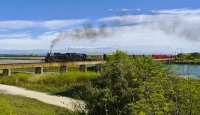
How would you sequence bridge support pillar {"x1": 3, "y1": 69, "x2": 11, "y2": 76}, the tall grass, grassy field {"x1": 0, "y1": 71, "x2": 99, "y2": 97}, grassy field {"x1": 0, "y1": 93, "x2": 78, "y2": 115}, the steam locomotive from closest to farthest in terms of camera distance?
grassy field {"x1": 0, "y1": 93, "x2": 78, "y2": 115}
grassy field {"x1": 0, "y1": 71, "x2": 99, "y2": 97}
the tall grass
bridge support pillar {"x1": 3, "y1": 69, "x2": 11, "y2": 76}
the steam locomotive

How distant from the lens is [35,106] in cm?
1684

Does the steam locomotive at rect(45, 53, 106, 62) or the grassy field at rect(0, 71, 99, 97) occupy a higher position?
the steam locomotive at rect(45, 53, 106, 62)

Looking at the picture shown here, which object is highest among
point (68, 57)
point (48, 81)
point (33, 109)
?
point (68, 57)

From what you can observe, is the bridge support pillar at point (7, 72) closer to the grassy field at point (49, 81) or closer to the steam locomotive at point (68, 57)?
the grassy field at point (49, 81)

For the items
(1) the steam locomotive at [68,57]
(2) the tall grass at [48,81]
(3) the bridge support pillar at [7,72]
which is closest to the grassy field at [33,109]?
(2) the tall grass at [48,81]

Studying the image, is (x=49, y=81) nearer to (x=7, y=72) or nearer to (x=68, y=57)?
(x=7, y=72)

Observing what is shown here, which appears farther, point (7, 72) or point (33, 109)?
point (7, 72)

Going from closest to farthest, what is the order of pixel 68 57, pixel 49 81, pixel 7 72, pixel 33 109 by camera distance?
pixel 33 109, pixel 49 81, pixel 7 72, pixel 68 57

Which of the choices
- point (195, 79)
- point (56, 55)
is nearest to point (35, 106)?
point (195, 79)

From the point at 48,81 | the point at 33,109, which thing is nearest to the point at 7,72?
the point at 48,81

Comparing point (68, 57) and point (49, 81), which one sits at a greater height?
point (68, 57)

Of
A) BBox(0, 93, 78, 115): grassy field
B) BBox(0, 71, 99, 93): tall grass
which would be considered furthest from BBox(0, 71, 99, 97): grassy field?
BBox(0, 93, 78, 115): grassy field

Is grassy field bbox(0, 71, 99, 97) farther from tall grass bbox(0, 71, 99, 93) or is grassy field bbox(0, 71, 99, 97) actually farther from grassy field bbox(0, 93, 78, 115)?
grassy field bbox(0, 93, 78, 115)

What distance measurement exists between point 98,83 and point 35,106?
6.27 meters
